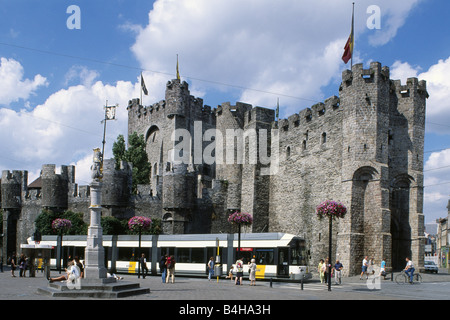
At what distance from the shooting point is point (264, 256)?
88.0 ft

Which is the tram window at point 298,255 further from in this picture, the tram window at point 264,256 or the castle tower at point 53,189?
the castle tower at point 53,189

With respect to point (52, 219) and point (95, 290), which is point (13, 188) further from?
point (95, 290)

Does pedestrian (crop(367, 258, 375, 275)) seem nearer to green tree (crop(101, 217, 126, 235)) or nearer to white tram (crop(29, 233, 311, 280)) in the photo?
white tram (crop(29, 233, 311, 280))

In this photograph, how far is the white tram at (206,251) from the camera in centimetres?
2611

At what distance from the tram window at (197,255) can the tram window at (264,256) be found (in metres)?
3.51

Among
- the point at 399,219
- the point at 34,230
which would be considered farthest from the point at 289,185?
the point at 34,230

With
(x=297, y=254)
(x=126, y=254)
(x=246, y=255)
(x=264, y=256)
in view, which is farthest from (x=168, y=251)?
(x=297, y=254)

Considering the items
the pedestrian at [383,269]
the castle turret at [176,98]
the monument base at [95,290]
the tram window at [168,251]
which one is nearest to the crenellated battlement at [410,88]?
the pedestrian at [383,269]

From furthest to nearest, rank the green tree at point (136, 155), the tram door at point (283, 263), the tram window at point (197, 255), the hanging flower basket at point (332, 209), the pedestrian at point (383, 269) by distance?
1. the green tree at point (136, 155)
2. the tram window at point (197, 255)
3. the pedestrian at point (383, 269)
4. the tram door at point (283, 263)
5. the hanging flower basket at point (332, 209)

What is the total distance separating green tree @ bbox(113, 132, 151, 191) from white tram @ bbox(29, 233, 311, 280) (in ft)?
58.4

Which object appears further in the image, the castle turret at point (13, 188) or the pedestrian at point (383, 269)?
the castle turret at point (13, 188)

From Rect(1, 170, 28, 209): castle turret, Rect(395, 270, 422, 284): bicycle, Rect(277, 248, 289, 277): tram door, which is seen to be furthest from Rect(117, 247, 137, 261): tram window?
Rect(1, 170, 28, 209): castle turret

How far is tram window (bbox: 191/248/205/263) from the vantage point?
95.1 ft
